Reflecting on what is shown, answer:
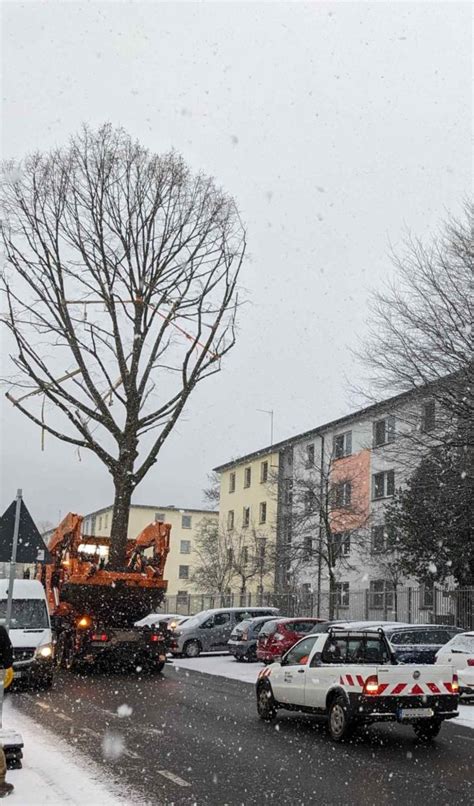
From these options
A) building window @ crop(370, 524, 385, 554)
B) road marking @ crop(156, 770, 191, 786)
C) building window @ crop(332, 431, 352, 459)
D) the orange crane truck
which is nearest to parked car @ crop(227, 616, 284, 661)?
the orange crane truck

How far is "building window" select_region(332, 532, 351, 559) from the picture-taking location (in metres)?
38.5

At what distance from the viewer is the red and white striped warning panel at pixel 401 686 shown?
11375 mm

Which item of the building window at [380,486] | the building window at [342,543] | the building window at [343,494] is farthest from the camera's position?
the building window at [380,486]

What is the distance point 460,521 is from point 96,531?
66.9 metres

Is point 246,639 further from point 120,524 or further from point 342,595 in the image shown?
point 342,595

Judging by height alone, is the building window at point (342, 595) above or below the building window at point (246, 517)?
below

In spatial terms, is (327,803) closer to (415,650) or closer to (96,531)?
(415,650)

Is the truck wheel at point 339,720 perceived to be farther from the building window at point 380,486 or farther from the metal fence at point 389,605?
the building window at point 380,486

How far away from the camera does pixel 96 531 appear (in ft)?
304

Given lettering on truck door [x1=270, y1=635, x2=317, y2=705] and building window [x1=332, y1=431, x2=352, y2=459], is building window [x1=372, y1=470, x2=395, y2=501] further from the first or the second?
lettering on truck door [x1=270, y1=635, x2=317, y2=705]

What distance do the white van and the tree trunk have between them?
410cm

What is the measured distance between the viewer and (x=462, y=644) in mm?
16812

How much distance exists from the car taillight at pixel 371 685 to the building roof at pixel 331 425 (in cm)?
1018

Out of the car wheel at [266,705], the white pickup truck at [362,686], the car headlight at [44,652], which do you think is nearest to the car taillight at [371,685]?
the white pickup truck at [362,686]
